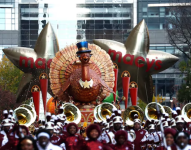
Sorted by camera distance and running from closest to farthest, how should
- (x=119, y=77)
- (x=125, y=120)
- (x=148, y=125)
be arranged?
1. (x=148, y=125)
2. (x=125, y=120)
3. (x=119, y=77)

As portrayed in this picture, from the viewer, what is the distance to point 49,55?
69.3 ft

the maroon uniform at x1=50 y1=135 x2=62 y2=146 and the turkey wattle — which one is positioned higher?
the turkey wattle

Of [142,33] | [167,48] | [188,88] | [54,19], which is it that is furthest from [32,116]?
[167,48]

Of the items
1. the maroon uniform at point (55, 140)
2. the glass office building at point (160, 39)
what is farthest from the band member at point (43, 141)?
the glass office building at point (160, 39)

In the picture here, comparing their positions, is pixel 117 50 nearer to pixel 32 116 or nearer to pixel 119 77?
pixel 119 77

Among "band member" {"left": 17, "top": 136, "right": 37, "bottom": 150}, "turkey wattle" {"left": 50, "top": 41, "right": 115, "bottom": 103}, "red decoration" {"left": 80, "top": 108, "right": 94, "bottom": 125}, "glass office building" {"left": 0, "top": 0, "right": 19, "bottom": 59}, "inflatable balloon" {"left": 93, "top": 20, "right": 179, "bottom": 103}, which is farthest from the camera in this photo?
"glass office building" {"left": 0, "top": 0, "right": 19, "bottom": 59}

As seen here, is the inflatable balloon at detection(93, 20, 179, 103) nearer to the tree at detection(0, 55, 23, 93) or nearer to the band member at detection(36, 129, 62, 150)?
the band member at detection(36, 129, 62, 150)

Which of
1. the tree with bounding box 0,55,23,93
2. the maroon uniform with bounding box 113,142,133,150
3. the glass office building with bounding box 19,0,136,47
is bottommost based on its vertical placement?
the tree with bounding box 0,55,23,93

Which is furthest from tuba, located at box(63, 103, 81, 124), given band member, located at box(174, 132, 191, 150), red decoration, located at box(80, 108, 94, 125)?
band member, located at box(174, 132, 191, 150)

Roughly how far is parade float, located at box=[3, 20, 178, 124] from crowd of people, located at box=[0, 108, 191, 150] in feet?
8.50

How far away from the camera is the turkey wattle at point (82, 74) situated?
16.0 metres

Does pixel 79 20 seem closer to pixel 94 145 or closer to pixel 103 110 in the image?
pixel 103 110

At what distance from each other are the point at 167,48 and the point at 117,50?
3143cm

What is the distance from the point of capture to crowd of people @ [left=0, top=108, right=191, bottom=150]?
27.0ft
